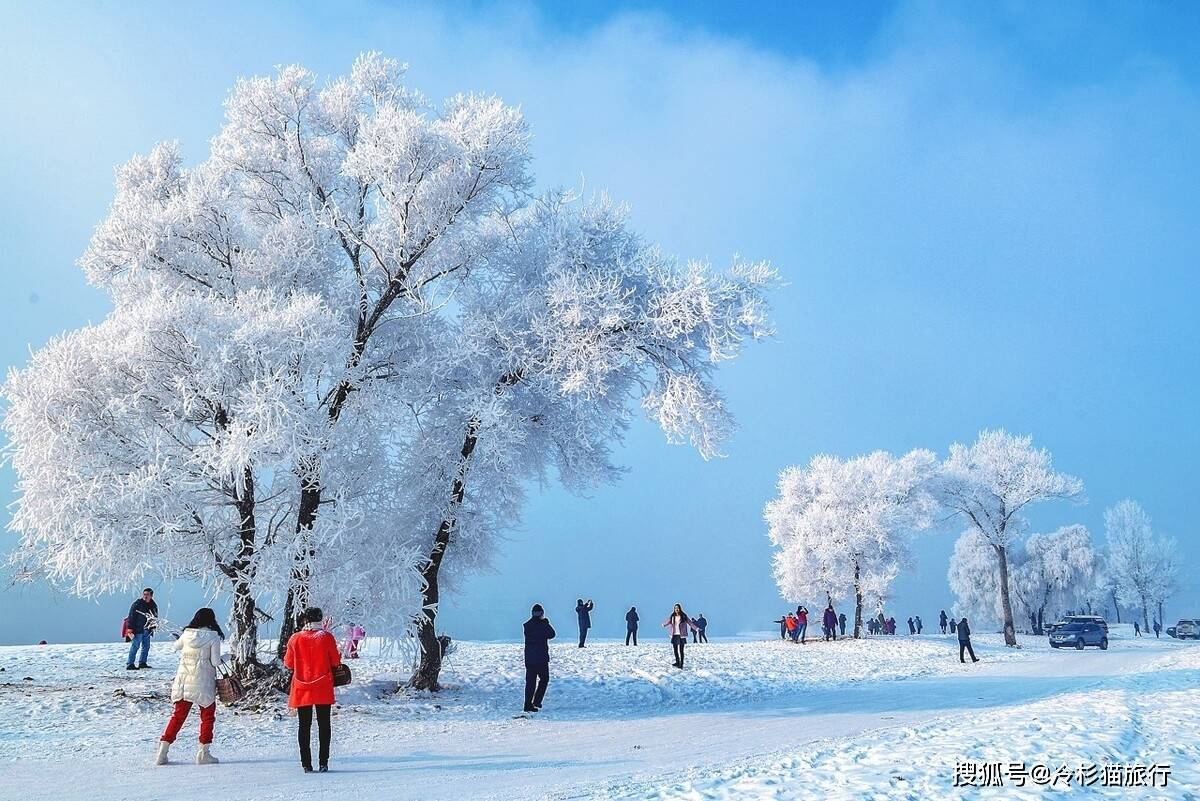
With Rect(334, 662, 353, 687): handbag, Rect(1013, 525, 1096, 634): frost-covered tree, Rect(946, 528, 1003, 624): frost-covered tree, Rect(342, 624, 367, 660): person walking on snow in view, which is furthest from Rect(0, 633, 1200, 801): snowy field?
Rect(1013, 525, 1096, 634): frost-covered tree

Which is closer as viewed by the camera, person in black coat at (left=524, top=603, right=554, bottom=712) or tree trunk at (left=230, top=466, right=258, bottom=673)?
tree trunk at (left=230, top=466, right=258, bottom=673)

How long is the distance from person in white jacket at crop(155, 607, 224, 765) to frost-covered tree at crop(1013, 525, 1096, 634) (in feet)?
264

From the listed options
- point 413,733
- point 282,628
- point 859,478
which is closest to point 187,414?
point 282,628

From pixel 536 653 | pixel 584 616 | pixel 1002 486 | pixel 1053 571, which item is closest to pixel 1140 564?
pixel 1053 571

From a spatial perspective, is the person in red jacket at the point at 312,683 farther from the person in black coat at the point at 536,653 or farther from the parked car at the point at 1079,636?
the parked car at the point at 1079,636

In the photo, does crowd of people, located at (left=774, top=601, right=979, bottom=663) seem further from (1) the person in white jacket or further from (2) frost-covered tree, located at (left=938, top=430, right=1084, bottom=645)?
(1) the person in white jacket

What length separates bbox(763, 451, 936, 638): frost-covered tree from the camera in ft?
173

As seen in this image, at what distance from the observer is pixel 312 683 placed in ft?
32.5

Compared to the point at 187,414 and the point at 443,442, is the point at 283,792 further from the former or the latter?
the point at 443,442

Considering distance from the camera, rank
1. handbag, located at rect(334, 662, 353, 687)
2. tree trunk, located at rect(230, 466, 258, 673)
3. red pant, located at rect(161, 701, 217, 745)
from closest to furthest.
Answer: handbag, located at rect(334, 662, 353, 687), red pant, located at rect(161, 701, 217, 745), tree trunk, located at rect(230, 466, 258, 673)

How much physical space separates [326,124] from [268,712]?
40.0 ft

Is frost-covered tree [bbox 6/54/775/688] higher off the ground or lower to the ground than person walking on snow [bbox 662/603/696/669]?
higher

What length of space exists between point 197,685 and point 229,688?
17.4ft

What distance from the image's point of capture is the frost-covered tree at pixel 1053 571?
75.0 m
